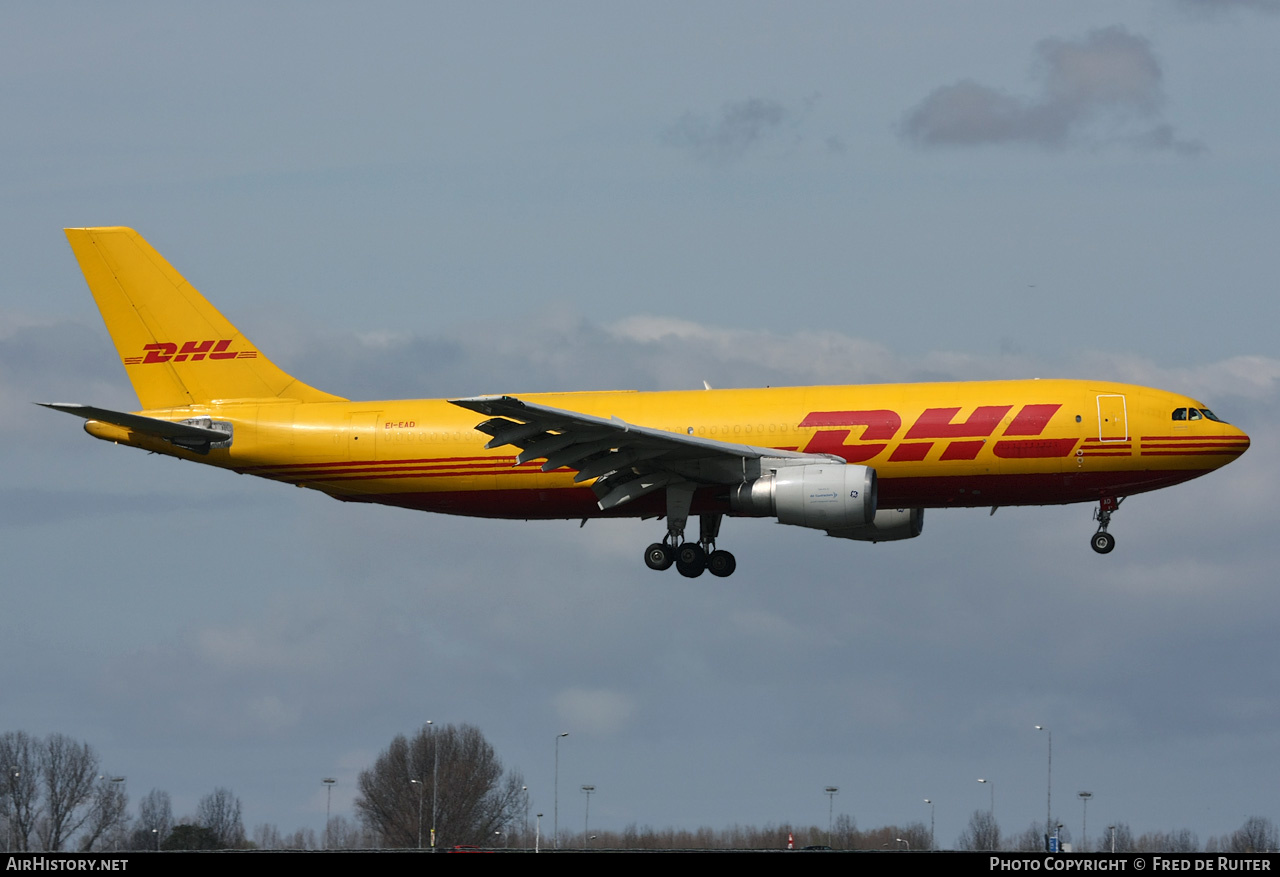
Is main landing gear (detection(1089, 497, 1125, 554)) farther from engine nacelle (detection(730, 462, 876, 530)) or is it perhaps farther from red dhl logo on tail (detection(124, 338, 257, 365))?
red dhl logo on tail (detection(124, 338, 257, 365))

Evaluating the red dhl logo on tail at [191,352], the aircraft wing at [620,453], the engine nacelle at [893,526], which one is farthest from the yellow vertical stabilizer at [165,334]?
the engine nacelle at [893,526]

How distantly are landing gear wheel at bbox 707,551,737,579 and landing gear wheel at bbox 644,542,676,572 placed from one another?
1173mm

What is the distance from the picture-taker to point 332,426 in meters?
56.5

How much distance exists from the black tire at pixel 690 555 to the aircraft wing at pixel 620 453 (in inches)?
92.5

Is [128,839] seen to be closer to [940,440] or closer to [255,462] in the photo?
[255,462]

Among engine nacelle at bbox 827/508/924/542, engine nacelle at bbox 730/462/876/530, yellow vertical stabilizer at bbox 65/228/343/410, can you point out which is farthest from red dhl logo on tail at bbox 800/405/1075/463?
yellow vertical stabilizer at bbox 65/228/343/410

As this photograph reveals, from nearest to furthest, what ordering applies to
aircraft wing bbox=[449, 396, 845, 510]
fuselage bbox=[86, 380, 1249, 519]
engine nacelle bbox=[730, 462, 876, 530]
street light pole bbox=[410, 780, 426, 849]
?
engine nacelle bbox=[730, 462, 876, 530] → aircraft wing bbox=[449, 396, 845, 510] → fuselage bbox=[86, 380, 1249, 519] → street light pole bbox=[410, 780, 426, 849]

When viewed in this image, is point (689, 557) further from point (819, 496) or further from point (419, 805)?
point (419, 805)

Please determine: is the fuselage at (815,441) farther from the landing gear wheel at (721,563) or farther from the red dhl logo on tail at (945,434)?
the landing gear wheel at (721,563)

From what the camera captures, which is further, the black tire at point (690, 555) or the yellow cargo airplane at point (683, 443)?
the black tire at point (690, 555)

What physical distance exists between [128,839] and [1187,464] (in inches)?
1397

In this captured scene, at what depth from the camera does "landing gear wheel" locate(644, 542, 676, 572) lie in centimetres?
5519

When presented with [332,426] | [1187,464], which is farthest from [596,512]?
[1187,464]

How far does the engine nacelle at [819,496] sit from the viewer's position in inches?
1980
